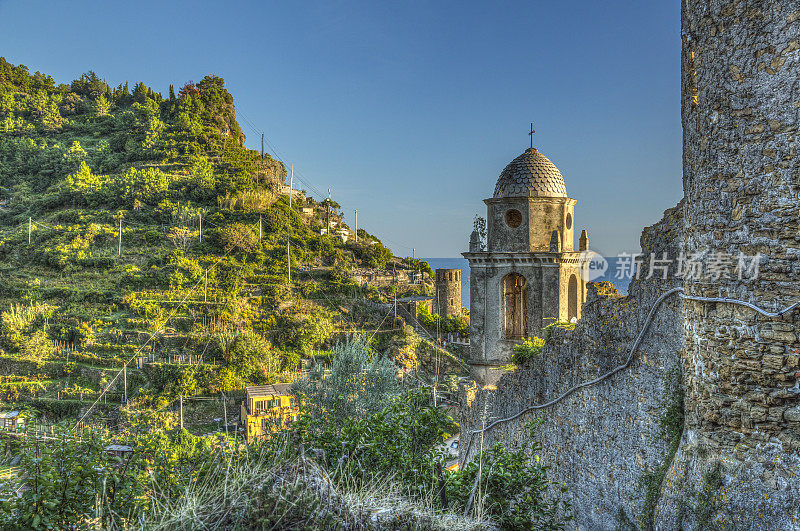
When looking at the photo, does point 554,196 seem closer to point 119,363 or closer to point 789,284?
point 789,284

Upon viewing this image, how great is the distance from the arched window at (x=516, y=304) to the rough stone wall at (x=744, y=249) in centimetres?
1163

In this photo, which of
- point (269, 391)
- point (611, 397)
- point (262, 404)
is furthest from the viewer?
point (269, 391)

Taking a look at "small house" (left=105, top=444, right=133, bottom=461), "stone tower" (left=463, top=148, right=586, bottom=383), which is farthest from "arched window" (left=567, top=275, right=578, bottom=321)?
"small house" (left=105, top=444, right=133, bottom=461)

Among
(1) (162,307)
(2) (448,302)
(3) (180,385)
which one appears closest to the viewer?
(3) (180,385)

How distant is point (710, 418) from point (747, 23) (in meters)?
2.35

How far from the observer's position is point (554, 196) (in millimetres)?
13273

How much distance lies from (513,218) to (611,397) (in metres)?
9.79

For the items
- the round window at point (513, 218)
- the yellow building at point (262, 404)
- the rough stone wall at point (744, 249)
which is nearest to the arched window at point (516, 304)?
the round window at point (513, 218)

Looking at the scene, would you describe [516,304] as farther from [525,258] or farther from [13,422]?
[13,422]

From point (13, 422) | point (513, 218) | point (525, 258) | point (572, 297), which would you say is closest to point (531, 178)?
point (513, 218)

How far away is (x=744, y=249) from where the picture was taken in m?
2.71

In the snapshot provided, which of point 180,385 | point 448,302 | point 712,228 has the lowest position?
point 180,385

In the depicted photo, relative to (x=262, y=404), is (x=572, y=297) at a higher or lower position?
higher

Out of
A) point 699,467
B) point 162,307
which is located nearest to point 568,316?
point 699,467
